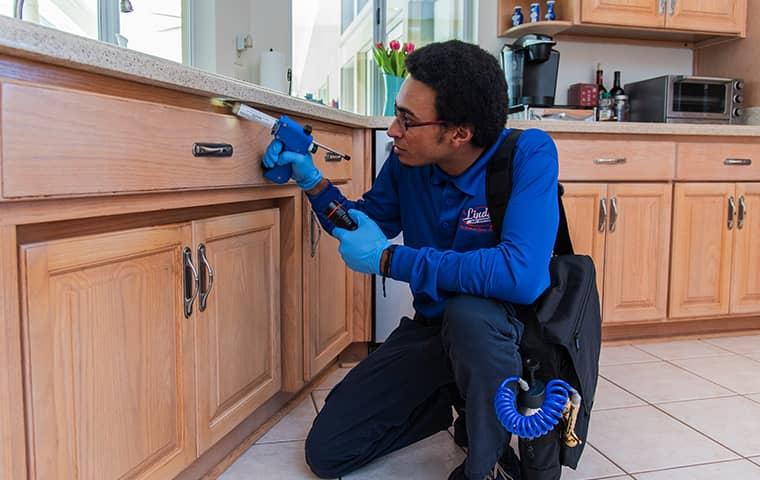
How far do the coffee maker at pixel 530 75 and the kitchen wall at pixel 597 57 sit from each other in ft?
0.70

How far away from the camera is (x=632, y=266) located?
2504 millimetres

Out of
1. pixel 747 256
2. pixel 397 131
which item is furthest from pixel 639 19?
pixel 397 131

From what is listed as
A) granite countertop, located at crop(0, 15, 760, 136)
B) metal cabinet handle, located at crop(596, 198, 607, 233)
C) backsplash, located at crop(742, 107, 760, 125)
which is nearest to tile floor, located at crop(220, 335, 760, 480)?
metal cabinet handle, located at crop(596, 198, 607, 233)

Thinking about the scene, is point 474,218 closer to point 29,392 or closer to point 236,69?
point 29,392

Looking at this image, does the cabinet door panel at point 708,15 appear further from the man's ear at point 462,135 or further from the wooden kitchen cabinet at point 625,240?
the man's ear at point 462,135

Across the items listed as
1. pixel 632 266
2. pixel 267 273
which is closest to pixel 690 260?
pixel 632 266

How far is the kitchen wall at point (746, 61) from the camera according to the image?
118 inches

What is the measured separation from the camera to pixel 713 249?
2.58m

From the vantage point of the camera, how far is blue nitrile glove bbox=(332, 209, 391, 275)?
1271mm

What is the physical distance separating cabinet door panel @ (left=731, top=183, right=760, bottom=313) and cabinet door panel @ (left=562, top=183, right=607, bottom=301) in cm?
61

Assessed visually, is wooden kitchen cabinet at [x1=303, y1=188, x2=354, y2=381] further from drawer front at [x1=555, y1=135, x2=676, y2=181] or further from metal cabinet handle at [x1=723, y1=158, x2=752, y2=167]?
metal cabinet handle at [x1=723, y1=158, x2=752, y2=167]

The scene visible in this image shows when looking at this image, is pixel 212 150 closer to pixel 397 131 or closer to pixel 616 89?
pixel 397 131

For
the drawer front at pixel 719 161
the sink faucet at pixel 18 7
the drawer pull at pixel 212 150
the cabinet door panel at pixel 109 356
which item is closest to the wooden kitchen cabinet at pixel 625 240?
the drawer front at pixel 719 161

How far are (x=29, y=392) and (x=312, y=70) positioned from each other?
2.45 meters
